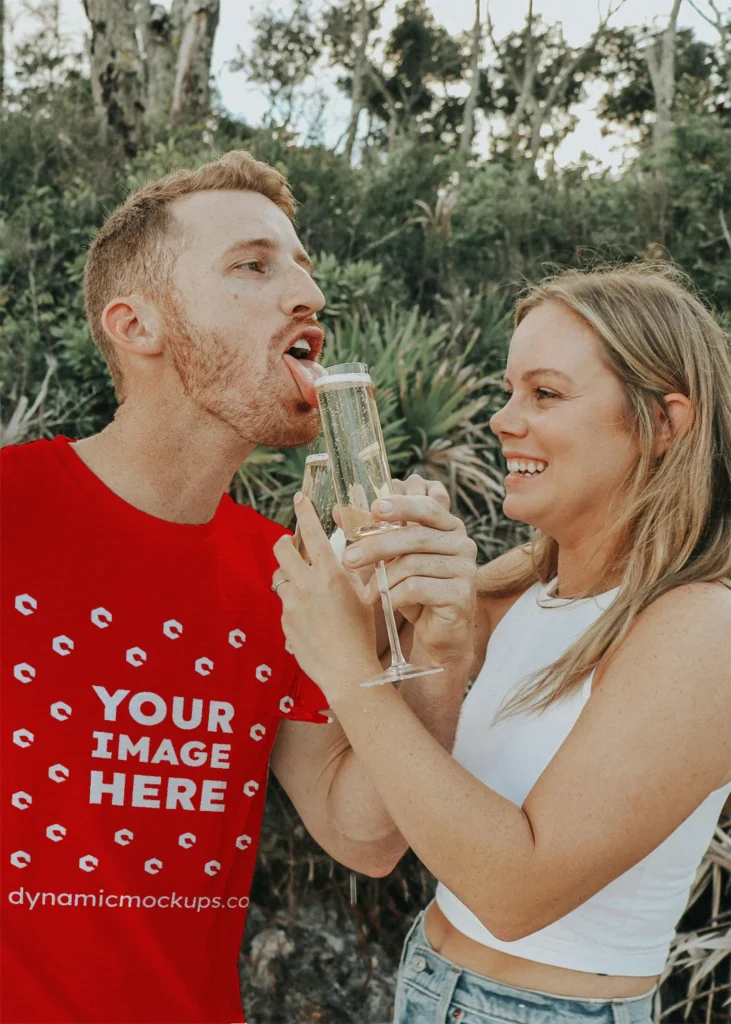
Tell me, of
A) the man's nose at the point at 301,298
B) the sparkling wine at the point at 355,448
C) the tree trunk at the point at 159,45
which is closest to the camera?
the sparkling wine at the point at 355,448

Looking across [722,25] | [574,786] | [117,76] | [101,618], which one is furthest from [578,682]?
[722,25]

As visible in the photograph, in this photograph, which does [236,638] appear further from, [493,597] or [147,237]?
[147,237]

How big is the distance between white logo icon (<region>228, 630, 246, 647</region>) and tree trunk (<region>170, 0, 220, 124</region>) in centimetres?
672

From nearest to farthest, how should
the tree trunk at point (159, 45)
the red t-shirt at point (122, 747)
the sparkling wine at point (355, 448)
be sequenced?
the sparkling wine at point (355, 448), the red t-shirt at point (122, 747), the tree trunk at point (159, 45)

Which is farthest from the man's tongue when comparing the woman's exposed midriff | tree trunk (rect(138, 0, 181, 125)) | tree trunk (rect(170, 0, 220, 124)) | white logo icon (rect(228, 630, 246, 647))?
tree trunk (rect(138, 0, 181, 125))

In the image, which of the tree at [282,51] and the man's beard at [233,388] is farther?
the tree at [282,51]

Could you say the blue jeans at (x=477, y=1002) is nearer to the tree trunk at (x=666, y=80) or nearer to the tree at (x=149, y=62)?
the tree at (x=149, y=62)

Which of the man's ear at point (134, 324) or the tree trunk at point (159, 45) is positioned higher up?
the tree trunk at point (159, 45)

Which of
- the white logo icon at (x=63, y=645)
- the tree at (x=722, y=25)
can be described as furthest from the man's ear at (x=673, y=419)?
the tree at (x=722, y=25)

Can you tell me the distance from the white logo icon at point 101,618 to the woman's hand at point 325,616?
16.1 inches

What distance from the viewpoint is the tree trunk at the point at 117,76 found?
7.42 m

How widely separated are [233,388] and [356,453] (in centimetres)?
58

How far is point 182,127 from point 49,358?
3289 mm

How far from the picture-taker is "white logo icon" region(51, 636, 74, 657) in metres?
2.00
